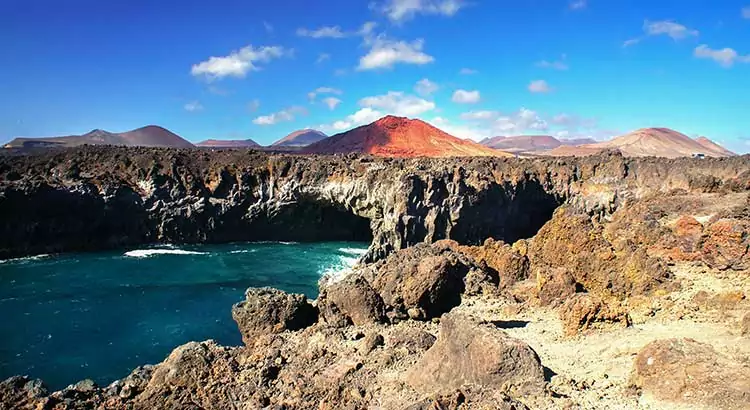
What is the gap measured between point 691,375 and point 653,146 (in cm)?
12216

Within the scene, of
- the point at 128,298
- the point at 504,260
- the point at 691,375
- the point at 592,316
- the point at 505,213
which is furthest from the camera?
the point at 505,213

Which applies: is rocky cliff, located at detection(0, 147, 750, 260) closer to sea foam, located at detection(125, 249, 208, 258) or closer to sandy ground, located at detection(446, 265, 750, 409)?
sea foam, located at detection(125, 249, 208, 258)

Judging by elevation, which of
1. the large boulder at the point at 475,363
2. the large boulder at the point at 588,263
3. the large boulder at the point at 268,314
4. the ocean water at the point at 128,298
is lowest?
the ocean water at the point at 128,298

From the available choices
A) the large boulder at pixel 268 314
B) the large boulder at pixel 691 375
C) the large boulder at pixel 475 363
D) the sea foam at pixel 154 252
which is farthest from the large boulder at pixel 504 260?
the sea foam at pixel 154 252

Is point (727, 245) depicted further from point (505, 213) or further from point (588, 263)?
point (505, 213)

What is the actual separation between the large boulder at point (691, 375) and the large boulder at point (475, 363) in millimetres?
1675

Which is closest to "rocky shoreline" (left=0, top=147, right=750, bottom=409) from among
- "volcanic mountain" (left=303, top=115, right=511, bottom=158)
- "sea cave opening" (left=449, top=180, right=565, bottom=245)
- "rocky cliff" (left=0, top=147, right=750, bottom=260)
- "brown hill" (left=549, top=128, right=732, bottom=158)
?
"sea cave opening" (left=449, top=180, right=565, bottom=245)

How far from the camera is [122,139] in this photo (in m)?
117

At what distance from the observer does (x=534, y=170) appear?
4778 cm

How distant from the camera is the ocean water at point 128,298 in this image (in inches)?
778

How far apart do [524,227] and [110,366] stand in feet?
112

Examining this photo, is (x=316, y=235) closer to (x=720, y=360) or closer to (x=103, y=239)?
(x=103, y=239)

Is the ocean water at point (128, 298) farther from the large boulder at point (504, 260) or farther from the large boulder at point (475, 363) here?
the large boulder at point (475, 363)

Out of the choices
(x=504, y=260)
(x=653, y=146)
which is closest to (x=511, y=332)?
(x=504, y=260)
